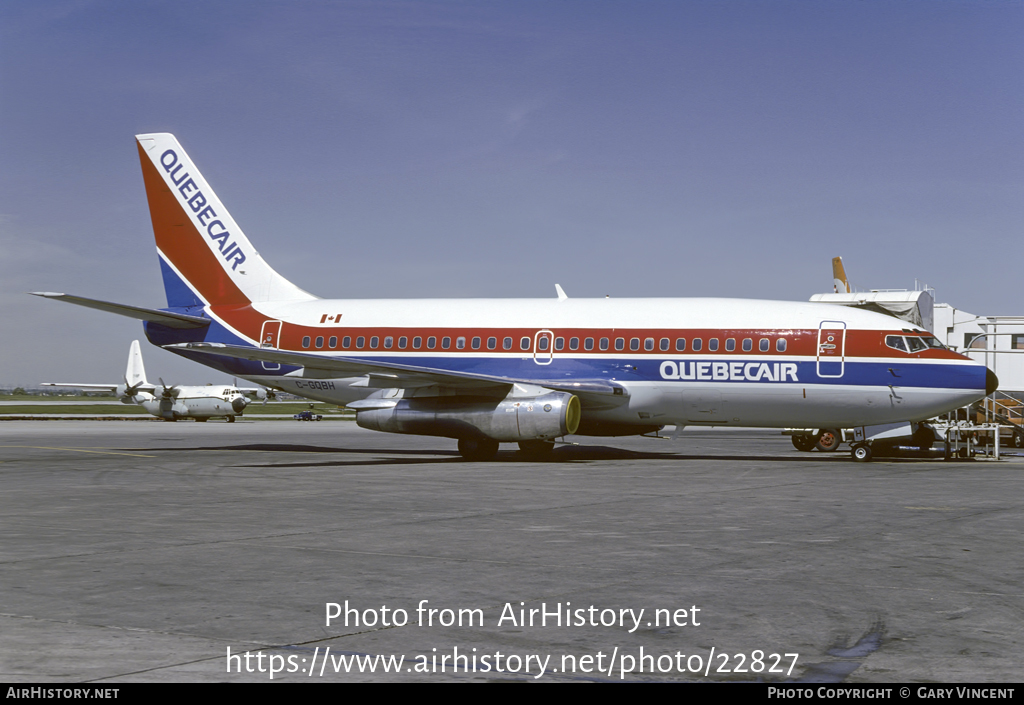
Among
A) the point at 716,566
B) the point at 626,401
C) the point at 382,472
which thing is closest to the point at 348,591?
the point at 716,566

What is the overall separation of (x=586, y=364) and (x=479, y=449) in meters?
3.66

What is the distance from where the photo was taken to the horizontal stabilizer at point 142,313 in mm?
24031

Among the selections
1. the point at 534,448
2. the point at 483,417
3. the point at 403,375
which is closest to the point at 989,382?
the point at 534,448

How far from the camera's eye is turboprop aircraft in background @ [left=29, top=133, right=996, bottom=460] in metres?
23.4

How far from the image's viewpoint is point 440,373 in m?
23.9

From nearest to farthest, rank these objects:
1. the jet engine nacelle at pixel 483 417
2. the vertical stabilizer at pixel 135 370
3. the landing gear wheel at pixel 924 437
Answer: the jet engine nacelle at pixel 483 417 → the landing gear wheel at pixel 924 437 → the vertical stabilizer at pixel 135 370

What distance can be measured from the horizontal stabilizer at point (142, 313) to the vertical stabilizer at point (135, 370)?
43.6 m

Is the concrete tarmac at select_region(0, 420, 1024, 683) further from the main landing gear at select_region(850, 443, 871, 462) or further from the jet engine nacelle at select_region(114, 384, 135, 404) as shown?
the jet engine nacelle at select_region(114, 384, 135, 404)

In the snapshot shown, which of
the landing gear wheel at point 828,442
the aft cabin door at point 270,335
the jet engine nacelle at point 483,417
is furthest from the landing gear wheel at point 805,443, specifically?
the aft cabin door at point 270,335

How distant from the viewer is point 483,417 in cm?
2411

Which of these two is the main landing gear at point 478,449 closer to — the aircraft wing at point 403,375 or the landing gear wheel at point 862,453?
the aircraft wing at point 403,375

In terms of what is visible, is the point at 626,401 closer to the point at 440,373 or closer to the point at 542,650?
the point at 440,373

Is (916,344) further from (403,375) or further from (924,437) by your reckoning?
(403,375)
